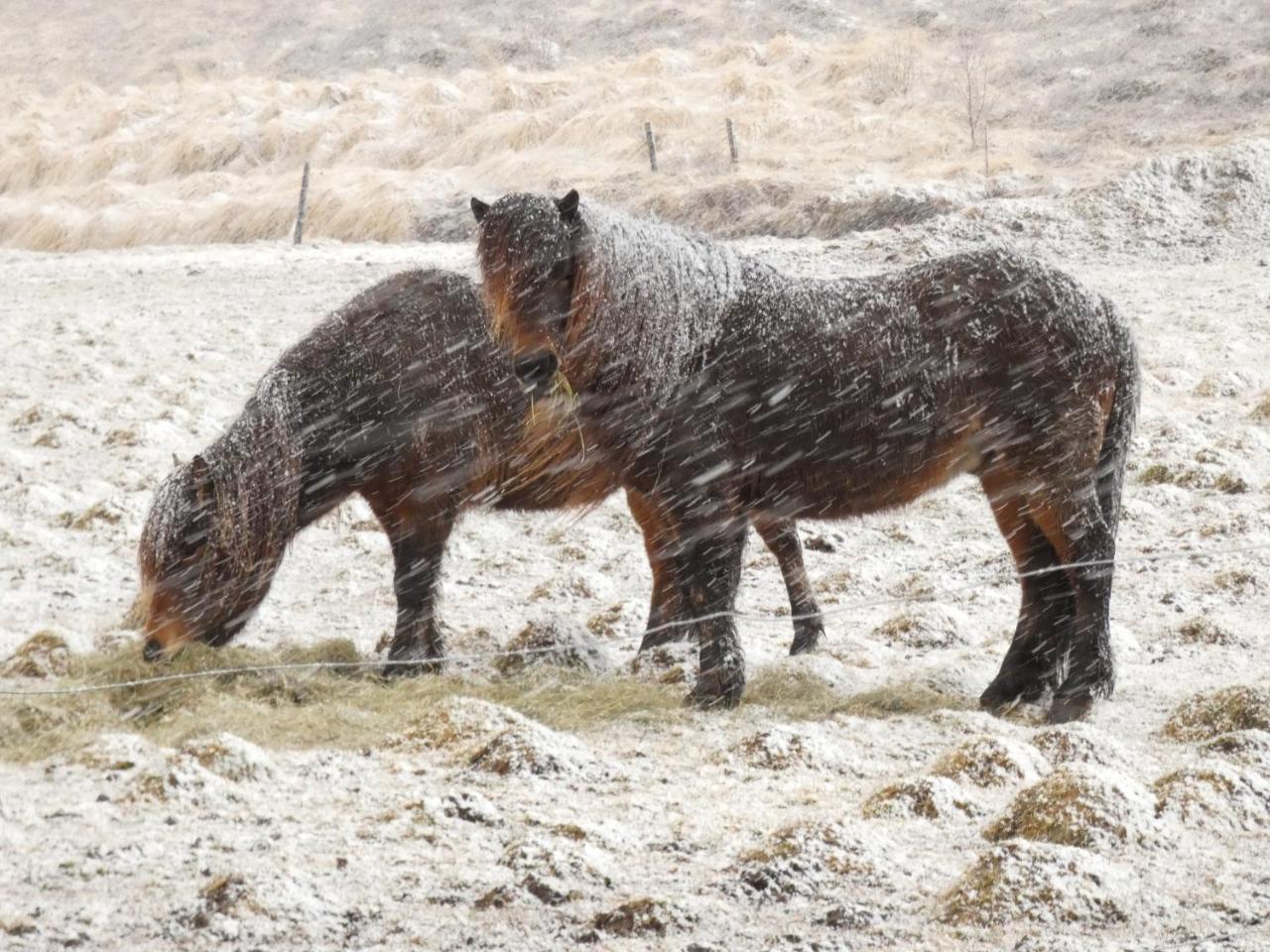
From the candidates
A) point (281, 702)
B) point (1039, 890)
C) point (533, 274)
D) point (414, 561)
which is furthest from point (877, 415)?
point (281, 702)

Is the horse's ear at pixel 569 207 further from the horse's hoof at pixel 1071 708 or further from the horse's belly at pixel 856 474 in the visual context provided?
the horse's hoof at pixel 1071 708

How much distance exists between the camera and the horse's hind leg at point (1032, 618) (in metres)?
4.54

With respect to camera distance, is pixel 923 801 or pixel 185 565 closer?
pixel 923 801

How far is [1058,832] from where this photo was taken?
3020mm

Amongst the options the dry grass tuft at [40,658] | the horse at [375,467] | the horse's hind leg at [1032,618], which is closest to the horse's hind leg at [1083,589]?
the horse's hind leg at [1032,618]

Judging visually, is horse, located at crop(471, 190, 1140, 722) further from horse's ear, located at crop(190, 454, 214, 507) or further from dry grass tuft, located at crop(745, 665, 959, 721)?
horse's ear, located at crop(190, 454, 214, 507)

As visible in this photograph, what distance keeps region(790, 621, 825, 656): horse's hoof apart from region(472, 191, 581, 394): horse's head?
6.14ft

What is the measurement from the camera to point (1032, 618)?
15.2 feet

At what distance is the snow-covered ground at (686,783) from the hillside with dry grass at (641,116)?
8964 millimetres

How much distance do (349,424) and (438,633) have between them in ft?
2.91

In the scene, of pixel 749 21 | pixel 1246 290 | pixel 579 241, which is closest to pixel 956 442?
pixel 579 241

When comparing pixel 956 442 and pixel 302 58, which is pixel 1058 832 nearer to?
pixel 956 442

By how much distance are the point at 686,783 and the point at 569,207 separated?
1.76 m

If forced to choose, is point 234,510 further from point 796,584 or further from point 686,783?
point 796,584
